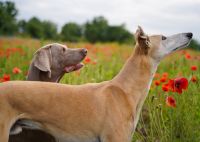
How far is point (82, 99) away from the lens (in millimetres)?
4977

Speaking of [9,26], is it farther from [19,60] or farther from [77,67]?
[77,67]

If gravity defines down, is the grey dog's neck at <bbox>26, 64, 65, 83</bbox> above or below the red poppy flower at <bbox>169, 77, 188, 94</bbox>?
above

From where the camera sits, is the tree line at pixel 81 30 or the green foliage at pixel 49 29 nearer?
the tree line at pixel 81 30

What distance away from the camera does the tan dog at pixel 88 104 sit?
473 cm

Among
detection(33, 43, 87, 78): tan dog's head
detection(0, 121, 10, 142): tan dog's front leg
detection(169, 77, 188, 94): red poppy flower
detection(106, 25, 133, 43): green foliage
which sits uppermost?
detection(33, 43, 87, 78): tan dog's head

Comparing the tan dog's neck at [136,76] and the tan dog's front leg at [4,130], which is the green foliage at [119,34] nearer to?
the tan dog's neck at [136,76]

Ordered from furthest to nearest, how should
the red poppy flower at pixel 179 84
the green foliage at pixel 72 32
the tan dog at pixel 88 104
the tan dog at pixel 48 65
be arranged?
the green foliage at pixel 72 32
the red poppy flower at pixel 179 84
the tan dog at pixel 48 65
the tan dog at pixel 88 104

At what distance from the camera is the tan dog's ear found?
5047mm

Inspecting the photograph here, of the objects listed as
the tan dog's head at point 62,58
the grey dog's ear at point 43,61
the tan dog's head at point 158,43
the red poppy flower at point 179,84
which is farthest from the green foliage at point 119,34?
the tan dog's head at point 158,43

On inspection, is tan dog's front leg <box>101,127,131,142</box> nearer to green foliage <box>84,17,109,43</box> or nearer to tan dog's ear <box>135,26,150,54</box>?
tan dog's ear <box>135,26,150,54</box>

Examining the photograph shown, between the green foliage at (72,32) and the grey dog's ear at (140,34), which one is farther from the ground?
the grey dog's ear at (140,34)

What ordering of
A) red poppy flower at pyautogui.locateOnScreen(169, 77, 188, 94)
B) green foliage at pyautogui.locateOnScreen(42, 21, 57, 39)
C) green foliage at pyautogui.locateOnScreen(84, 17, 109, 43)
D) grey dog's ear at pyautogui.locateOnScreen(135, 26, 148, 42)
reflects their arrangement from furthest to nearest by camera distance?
green foliage at pyautogui.locateOnScreen(42, 21, 57, 39) < green foliage at pyautogui.locateOnScreen(84, 17, 109, 43) < red poppy flower at pyautogui.locateOnScreen(169, 77, 188, 94) < grey dog's ear at pyautogui.locateOnScreen(135, 26, 148, 42)

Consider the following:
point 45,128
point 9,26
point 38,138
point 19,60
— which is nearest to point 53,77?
point 38,138

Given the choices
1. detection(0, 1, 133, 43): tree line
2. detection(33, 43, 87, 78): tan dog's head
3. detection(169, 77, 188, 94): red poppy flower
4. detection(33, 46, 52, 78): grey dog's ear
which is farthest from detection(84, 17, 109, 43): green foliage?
detection(169, 77, 188, 94): red poppy flower
